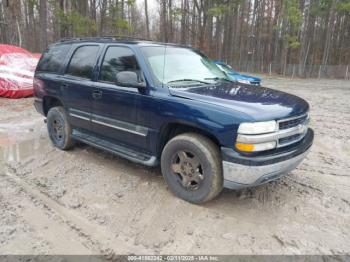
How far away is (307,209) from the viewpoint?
3.30 m

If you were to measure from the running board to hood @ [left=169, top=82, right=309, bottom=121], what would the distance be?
0.96 meters

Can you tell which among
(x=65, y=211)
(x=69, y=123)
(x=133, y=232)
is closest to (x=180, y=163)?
(x=133, y=232)

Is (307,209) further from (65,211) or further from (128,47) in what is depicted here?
(128,47)

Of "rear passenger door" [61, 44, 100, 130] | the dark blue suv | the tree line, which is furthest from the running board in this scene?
the tree line

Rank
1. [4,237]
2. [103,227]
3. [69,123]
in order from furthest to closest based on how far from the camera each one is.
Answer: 1. [69,123]
2. [103,227]
3. [4,237]

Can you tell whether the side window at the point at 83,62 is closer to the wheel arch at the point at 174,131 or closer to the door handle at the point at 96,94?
the door handle at the point at 96,94

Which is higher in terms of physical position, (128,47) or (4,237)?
(128,47)

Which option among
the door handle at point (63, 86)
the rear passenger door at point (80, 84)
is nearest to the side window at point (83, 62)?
the rear passenger door at point (80, 84)

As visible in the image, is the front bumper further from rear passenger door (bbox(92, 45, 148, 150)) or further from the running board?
rear passenger door (bbox(92, 45, 148, 150))

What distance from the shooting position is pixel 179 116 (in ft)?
10.7

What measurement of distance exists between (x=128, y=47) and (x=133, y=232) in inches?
95.7

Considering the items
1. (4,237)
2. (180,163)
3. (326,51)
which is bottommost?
(4,237)

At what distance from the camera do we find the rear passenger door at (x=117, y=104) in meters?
3.72

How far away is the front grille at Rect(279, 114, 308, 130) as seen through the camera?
119 inches
